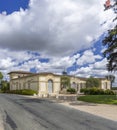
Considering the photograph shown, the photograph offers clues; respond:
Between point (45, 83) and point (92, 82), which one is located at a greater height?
point (92, 82)

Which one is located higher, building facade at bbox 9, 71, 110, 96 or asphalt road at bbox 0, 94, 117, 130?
building facade at bbox 9, 71, 110, 96

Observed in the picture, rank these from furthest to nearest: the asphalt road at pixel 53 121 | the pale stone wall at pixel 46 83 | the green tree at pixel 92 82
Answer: the green tree at pixel 92 82
the pale stone wall at pixel 46 83
the asphalt road at pixel 53 121

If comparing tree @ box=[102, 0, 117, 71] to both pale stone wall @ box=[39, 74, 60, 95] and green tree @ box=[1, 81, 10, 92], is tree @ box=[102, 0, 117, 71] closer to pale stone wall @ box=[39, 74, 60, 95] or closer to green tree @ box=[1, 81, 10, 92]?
pale stone wall @ box=[39, 74, 60, 95]

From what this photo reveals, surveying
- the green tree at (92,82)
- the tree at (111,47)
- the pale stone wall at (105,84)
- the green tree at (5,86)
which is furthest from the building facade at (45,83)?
the tree at (111,47)

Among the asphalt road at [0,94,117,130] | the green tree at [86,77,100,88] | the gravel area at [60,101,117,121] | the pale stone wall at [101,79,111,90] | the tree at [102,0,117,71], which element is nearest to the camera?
the asphalt road at [0,94,117,130]

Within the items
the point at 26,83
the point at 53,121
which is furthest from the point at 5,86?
the point at 53,121

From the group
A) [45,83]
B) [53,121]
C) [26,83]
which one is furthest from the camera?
[26,83]

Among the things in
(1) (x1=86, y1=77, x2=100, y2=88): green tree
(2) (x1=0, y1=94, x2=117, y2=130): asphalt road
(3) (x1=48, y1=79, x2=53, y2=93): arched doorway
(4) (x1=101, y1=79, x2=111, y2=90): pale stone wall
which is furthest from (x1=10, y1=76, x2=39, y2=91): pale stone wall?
(2) (x1=0, y1=94, x2=117, y2=130): asphalt road

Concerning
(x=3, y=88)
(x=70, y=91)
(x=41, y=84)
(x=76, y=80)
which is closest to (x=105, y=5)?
Result: (x=70, y=91)

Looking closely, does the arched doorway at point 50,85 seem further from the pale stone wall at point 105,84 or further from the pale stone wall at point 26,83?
the pale stone wall at point 105,84

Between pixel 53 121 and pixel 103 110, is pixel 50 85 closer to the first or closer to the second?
pixel 103 110

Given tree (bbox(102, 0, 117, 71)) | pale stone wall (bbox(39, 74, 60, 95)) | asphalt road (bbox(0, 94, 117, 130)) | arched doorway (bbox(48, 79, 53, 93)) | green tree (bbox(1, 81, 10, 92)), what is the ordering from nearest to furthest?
asphalt road (bbox(0, 94, 117, 130)), tree (bbox(102, 0, 117, 71)), pale stone wall (bbox(39, 74, 60, 95)), arched doorway (bbox(48, 79, 53, 93)), green tree (bbox(1, 81, 10, 92))

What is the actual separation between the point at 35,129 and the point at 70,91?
206 ft

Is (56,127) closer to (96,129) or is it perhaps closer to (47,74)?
(96,129)
